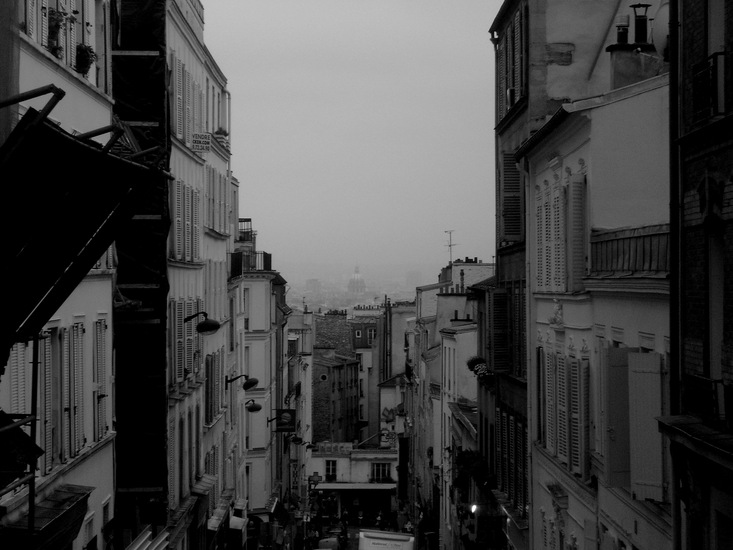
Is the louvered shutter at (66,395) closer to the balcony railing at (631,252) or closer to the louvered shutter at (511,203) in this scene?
the balcony railing at (631,252)

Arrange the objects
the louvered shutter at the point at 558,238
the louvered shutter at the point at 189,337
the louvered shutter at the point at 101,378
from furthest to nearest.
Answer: the louvered shutter at the point at 189,337, the louvered shutter at the point at 558,238, the louvered shutter at the point at 101,378

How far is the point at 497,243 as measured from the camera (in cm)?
2900

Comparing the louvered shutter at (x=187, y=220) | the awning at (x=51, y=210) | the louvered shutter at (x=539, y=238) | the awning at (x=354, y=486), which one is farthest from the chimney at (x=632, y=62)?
the awning at (x=354, y=486)

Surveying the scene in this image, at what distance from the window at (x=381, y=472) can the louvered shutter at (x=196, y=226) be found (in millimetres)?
63517

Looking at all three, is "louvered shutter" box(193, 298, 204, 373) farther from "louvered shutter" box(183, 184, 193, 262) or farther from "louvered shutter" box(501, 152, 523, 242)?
"louvered shutter" box(501, 152, 523, 242)

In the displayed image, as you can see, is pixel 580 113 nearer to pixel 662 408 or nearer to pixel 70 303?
pixel 662 408

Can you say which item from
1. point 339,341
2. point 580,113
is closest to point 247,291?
point 580,113

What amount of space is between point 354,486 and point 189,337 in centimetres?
6451

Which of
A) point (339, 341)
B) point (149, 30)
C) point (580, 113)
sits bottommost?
point (339, 341)

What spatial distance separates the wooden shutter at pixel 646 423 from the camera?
14008mm

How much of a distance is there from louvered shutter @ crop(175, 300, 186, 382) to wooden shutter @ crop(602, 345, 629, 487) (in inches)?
534

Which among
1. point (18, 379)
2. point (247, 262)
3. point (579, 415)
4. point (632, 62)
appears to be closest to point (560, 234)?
point (632, 62)

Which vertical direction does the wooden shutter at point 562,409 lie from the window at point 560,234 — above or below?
below

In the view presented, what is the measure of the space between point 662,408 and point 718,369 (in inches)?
119
